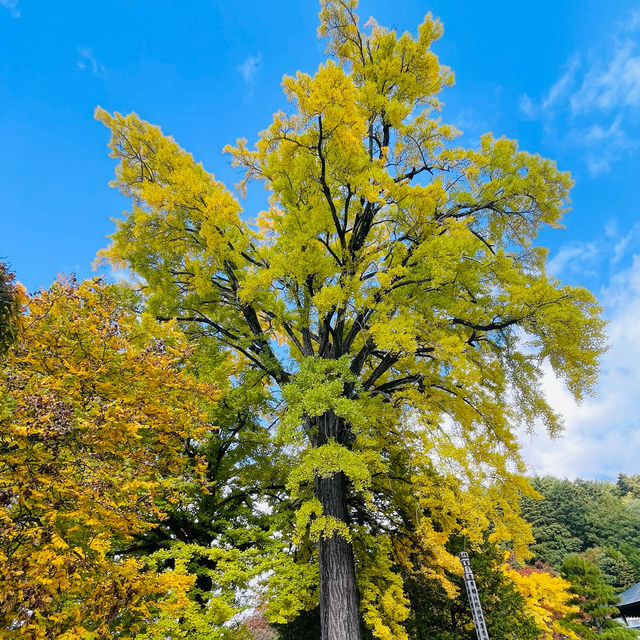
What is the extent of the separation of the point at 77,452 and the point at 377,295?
4.66m

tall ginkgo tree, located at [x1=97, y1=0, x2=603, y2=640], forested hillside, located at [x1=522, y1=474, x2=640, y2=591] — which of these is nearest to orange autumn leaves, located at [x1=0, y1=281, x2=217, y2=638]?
tall ginkgo tree, located at [x1=97, y1=0, x2=603, y2=640]

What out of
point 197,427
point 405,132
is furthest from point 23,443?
point 405,132

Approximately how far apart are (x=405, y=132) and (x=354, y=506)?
22.8 ft

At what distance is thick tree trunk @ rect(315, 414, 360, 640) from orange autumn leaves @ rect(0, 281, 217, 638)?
7.12ft

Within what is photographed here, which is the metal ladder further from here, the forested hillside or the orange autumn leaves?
the forested hillside

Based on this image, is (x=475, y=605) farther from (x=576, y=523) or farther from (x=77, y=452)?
(x=576, y=523)

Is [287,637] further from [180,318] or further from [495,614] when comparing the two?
[180,318]

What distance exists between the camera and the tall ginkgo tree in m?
5.38

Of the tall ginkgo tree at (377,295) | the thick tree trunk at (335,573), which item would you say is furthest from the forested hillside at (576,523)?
the thick tree trunk at (335,573)

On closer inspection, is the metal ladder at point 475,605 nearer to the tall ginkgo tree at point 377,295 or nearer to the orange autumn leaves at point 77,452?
the tall ginkgo tree at point 377,295

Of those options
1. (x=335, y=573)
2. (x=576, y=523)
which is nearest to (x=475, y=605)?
(x=335, y=573)

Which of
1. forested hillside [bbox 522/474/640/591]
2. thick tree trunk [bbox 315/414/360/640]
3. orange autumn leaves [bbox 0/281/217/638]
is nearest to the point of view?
orange autumn leaves [bbox 0/281/217/638]

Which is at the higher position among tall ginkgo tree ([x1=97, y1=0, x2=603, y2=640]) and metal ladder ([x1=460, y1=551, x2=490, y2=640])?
tall ginkgo tree ([x1=97, y1=0, x2=603, y2=640])

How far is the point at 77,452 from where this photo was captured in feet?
9.97
